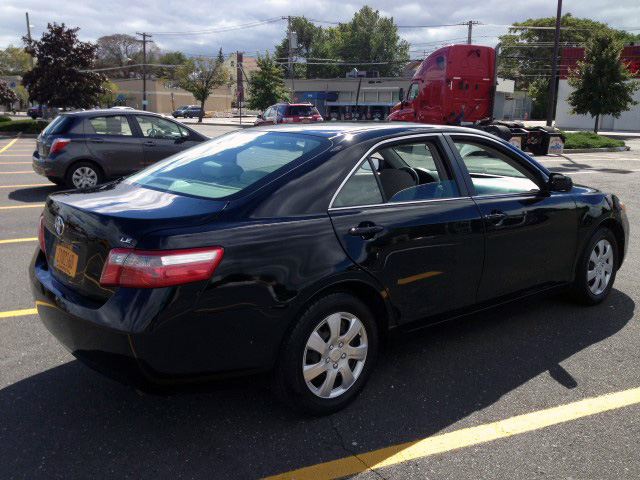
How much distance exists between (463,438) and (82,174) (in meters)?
9.19

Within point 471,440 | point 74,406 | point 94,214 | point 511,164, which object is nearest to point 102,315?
point 94,214

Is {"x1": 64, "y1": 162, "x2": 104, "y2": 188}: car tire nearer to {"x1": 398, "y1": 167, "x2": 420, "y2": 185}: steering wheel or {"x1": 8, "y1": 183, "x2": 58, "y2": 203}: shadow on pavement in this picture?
{"x1": 8, "y1": 183, "x2": 58, "y2": 203}: shadow on pavement

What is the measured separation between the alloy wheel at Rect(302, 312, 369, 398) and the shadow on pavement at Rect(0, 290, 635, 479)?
196 millimetres

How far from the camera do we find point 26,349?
3822 millimetres

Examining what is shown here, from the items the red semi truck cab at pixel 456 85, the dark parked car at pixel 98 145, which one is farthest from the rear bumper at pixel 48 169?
the red semi truck cab at pixel 456 85

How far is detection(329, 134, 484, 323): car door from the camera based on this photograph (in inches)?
123

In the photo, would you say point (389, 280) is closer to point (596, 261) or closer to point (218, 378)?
point (218, 378)

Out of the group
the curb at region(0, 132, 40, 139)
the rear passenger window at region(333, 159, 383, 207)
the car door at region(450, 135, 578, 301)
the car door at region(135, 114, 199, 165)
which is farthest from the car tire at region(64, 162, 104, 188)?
the curb at region(0, 132, 40, 139)

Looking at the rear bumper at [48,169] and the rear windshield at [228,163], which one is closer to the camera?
the rear windshield at [228,163]

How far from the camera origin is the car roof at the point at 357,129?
3475 mm

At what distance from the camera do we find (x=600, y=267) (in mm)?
4738

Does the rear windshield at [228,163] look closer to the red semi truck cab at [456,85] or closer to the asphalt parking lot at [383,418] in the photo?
the asphalt parking lot at [383,418]

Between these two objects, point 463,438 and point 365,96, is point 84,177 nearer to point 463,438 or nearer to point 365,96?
point 463,438

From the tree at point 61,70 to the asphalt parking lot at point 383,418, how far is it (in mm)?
32357
